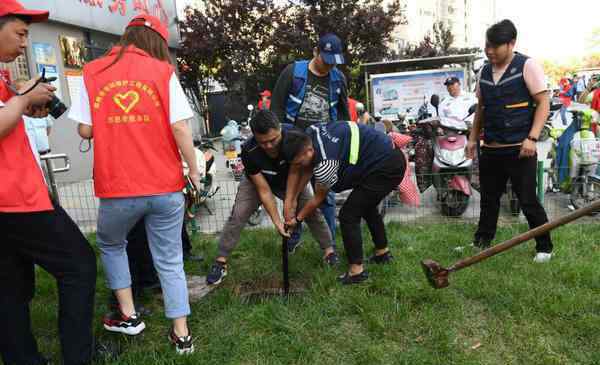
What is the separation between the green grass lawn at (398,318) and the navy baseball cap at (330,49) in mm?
1655

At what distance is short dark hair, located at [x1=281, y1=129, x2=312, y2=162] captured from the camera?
9.82 ft

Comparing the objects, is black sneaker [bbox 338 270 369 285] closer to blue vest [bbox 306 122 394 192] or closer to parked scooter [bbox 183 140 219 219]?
blue vest [bbox 306 122 394 192]

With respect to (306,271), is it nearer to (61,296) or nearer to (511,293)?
(511,293)

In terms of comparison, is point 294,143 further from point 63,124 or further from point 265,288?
point 63,124

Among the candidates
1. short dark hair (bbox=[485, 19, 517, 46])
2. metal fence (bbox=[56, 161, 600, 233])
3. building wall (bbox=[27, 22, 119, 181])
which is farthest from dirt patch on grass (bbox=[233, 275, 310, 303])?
building wall (bbox=[27, 22, 119, 181])

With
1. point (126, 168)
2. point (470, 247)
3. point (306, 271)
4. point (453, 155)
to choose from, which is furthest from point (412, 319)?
point (453, 155)

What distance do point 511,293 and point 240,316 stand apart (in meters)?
1.82

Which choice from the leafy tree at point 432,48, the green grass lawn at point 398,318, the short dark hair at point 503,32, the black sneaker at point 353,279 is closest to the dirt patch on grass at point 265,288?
the green grass lawn at point 398,318

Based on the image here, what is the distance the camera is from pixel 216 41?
15086mm

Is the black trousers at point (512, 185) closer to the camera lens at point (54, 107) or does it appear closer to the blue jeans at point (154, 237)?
the blue jeans at point (154, 237)

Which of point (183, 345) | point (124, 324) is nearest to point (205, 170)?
point (124, 324)

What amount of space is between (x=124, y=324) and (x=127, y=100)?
4.40 ft

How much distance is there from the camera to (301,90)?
3971mm

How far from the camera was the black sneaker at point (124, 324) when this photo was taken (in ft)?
9.19
